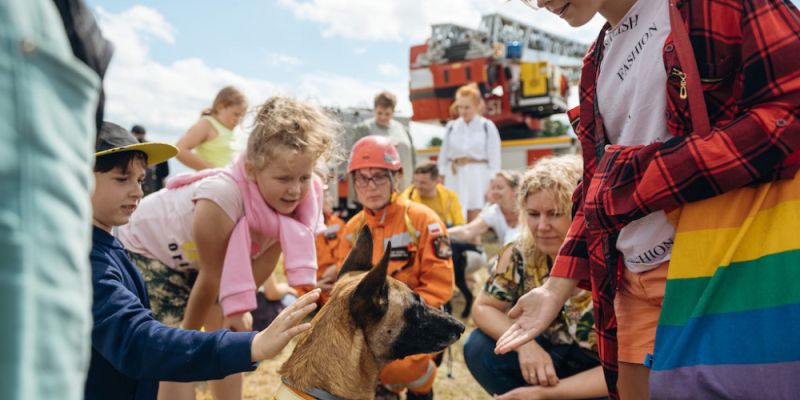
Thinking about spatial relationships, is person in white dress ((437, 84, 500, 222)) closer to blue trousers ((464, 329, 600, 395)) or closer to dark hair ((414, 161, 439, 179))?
dark hair ((414, 161, 439, 179))

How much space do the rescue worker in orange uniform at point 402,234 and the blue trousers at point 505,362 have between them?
40 centimetres

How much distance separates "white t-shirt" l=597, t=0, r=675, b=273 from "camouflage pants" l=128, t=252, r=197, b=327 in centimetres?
271

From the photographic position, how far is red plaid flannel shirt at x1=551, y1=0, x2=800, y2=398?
1.26m

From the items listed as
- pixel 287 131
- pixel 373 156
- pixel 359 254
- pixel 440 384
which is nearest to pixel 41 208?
pixel 359 254

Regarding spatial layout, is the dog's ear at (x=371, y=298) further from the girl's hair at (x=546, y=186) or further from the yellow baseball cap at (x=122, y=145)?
the girl's hair at (x=546, y=186)

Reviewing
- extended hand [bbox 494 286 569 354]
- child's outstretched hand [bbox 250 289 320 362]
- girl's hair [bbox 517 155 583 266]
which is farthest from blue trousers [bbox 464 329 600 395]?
child's outstretched hand [bbox 250 289 320 362]

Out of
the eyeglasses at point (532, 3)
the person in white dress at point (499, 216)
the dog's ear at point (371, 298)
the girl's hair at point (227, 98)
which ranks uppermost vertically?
the eyeglasses at point (532, 3)

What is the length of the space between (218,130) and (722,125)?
492cm

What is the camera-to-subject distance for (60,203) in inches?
27.5

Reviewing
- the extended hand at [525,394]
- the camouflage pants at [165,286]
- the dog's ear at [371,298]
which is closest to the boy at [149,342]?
the dog's ear at [371,298]

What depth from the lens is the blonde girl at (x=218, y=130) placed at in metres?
5.33

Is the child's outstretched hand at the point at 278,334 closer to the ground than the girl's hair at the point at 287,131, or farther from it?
closer to the ground

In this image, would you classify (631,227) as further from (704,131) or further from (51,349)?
(51,349)

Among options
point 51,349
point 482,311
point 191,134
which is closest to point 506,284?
point 482,311
